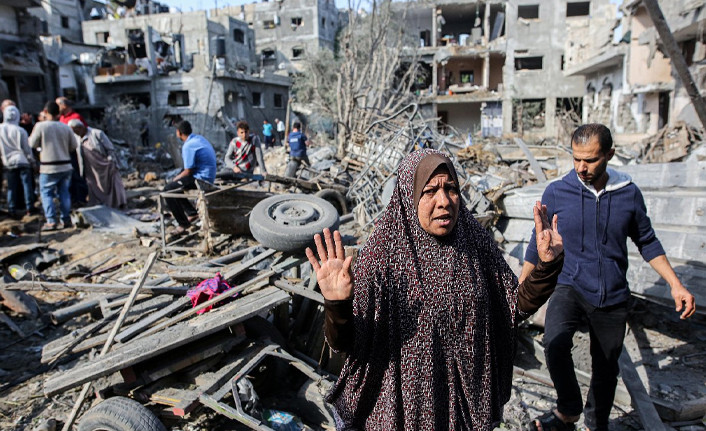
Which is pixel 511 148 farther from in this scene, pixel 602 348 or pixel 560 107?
pixel 560 107

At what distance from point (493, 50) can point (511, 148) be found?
20079 millimetres

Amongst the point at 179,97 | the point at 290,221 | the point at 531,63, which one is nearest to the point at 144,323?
the point at 290,221

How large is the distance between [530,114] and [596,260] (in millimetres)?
29382

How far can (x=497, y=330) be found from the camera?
1.76 meters

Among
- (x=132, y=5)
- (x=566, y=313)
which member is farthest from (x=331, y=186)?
(x=132, y=5)

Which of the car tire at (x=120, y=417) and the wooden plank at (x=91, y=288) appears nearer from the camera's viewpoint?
the car tire at (x=120, y=417)

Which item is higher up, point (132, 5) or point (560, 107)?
point (132, 5)

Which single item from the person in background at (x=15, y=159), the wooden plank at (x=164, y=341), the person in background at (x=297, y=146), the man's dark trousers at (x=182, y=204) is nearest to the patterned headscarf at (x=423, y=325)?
the wooden plank at (x=164, y=341)

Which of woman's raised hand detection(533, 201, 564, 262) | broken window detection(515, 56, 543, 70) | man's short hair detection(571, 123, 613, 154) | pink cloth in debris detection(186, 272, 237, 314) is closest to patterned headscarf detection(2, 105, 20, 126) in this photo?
pink cloth in debris detection(186, 272, 237, 314)

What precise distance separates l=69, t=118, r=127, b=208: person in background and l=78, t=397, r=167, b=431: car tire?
690 cm

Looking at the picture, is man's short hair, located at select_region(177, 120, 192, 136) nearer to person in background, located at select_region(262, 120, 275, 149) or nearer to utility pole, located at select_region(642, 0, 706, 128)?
utility pole, located at select_region(642, 0, 706, 128)

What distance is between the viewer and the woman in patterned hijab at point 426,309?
1.60m

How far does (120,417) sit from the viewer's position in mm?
2576

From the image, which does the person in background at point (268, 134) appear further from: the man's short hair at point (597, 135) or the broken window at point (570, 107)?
the man's short hair at point (597, 135)
